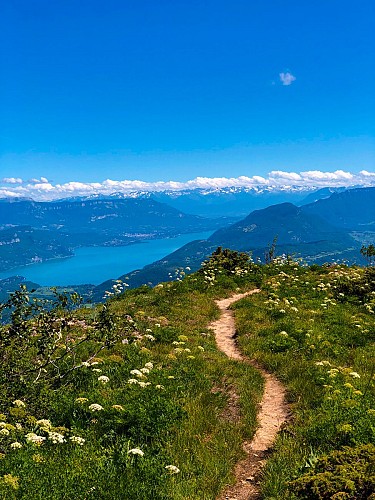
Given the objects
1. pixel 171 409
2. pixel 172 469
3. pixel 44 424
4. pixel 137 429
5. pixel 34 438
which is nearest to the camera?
pixel 172 469

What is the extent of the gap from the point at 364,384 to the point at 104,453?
7.27 meters

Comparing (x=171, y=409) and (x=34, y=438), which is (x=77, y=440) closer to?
(x=34, y=438)

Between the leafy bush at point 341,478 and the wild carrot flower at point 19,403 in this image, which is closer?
the leafy bush at point 341,478

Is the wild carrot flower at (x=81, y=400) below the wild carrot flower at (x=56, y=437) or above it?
below

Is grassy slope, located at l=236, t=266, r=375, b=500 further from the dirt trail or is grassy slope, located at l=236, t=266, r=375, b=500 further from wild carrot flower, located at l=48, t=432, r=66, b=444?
wild carrot flower, located at l=48, t=432, r=66, b=444

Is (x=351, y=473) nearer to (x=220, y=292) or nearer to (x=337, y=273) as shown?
(x=220, y=292)

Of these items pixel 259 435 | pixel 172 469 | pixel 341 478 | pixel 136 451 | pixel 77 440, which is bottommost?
pixel 259 435

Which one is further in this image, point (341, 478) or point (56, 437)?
point (56, 437)

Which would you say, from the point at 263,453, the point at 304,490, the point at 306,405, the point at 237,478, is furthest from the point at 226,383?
the point at 304,490

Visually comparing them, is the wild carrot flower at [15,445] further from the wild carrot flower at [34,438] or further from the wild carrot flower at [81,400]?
the wild carrot flower at [81,400]

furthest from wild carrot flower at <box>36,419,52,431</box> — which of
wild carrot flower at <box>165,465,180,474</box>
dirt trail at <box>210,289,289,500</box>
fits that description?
dirt trail at <box>210,289,289,500</box>

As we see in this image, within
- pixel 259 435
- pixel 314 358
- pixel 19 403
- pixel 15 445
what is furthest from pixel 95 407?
pixel 314 358

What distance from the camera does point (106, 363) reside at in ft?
38.4

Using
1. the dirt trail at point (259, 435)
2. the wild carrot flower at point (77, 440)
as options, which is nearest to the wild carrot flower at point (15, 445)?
the wild carrot flower at point (77, 440)
